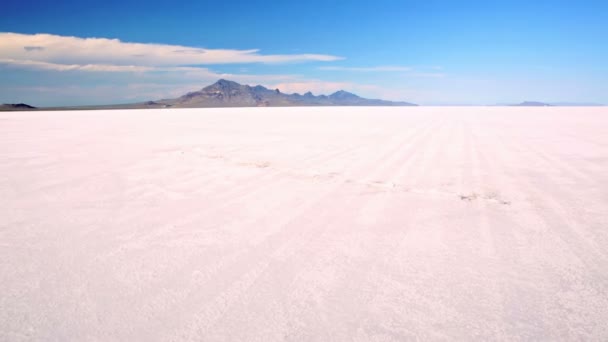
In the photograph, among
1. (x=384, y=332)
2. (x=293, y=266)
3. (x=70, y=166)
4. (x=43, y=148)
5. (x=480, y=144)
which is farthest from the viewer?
(x=480, y=144)

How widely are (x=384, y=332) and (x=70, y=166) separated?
7.16 metres

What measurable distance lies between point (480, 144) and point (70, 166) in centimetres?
1017

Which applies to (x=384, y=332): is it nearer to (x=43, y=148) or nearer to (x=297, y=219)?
(x=297, y=219)

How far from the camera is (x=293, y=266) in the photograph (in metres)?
2.79

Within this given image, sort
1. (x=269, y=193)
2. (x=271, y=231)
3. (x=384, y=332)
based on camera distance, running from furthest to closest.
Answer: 1. (x=269, y=193)
2. (x=271, y=231)
3. (x=384, y=332)

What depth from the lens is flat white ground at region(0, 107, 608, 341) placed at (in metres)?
2.08

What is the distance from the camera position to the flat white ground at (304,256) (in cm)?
208

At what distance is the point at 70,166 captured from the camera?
717 cm

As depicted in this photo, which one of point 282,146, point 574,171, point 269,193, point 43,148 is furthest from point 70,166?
point 574,171

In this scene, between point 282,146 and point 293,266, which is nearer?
point 293,266

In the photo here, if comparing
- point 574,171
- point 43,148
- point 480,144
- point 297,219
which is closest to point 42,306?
point 297,219

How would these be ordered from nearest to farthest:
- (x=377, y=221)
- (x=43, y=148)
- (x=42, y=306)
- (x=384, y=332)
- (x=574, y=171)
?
(x=384, y=332)
(x=42, y=306)
(x=377, y=221)
(x=574, y=171)
(x=43, y=148)

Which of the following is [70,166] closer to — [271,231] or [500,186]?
[271,231]

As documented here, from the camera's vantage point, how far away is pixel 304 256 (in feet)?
9.78
